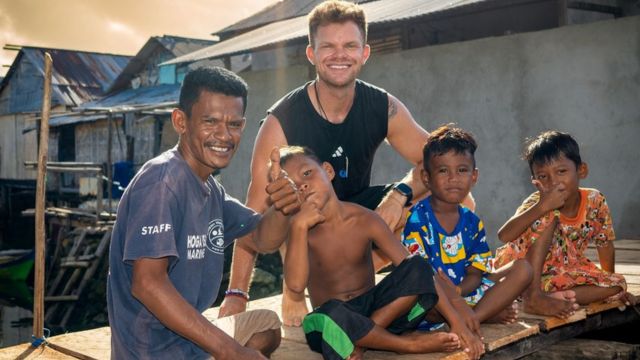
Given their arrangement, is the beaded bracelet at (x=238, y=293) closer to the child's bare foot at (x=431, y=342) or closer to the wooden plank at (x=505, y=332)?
the child's bare foot at (x=431, y=342)

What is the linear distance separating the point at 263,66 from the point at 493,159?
7.88 metres

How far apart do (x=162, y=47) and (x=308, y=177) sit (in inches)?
821

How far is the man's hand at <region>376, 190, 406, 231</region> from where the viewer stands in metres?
4.26

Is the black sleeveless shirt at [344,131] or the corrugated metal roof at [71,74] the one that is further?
the corrugated metal roof at [71,74]

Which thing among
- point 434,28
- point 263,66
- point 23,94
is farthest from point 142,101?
point 434,28

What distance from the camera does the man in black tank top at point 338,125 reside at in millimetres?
4266

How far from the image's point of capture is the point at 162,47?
2312cm

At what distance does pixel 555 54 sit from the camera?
948 cm

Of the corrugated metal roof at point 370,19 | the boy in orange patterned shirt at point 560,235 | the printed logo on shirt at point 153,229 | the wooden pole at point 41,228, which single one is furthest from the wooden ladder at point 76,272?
the printed logo on shirt at point 153,229

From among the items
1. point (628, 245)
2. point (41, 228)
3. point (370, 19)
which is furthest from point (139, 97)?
point (41, 228)

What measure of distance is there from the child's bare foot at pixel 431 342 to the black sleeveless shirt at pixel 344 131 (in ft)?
5.14

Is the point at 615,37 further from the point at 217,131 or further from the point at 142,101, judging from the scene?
the point at 142,101

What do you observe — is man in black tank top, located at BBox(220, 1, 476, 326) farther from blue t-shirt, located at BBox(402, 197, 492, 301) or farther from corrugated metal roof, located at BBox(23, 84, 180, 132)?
corrugated metal roof, located at BBox(23, 84, 180, 132)

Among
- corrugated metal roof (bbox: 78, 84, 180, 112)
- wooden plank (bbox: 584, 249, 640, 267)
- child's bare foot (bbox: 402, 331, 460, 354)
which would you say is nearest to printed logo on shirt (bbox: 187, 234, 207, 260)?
child's bare foot (bbox: 402, 331, 460, 354)
